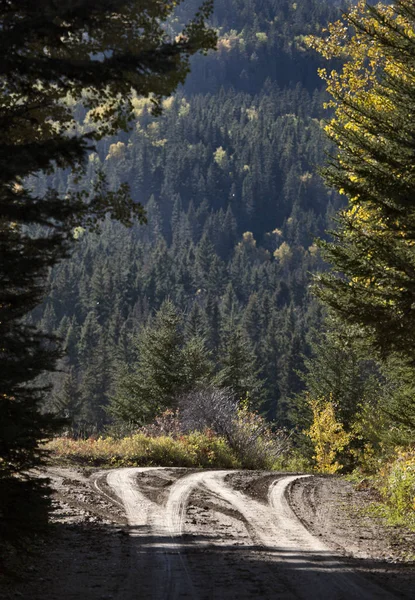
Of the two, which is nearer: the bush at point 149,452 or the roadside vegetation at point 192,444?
the bush at point 149,452

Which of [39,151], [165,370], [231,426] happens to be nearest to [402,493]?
[39,151]

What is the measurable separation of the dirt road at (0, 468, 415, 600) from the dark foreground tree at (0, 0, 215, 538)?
1.28 meters

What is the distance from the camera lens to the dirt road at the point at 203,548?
7.01 meters

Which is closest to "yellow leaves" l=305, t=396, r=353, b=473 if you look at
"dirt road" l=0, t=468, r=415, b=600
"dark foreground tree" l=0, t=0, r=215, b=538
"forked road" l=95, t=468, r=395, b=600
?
"dirt road" l=0, t=468, r=415, b=600

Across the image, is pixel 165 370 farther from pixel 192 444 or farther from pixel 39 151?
pixel 39 151

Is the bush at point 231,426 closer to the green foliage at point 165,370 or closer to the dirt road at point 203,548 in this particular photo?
the green foliage at point 165,370

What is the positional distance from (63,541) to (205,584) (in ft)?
9.10

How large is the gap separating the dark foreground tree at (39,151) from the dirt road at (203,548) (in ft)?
4.20

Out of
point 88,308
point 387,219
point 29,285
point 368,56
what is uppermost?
point 368,56

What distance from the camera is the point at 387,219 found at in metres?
11.8

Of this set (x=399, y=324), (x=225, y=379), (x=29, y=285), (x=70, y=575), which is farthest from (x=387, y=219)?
(x=225, y=379)

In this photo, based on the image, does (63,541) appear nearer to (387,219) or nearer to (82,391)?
(387,219)

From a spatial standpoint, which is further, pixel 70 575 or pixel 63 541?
pixel 63 541

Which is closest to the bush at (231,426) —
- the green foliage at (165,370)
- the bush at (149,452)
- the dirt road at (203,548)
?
the bush at (149,452)
